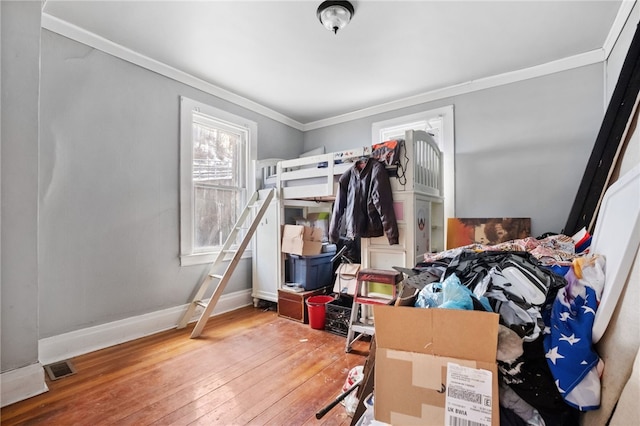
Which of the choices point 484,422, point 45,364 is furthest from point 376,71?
point 45,364

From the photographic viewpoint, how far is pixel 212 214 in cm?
314

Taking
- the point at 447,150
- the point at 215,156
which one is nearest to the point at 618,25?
the point at 447,150

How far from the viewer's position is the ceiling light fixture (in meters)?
1.88

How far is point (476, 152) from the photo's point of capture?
2967mm

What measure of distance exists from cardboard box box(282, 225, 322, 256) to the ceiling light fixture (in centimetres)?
176

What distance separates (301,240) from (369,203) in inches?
33.8

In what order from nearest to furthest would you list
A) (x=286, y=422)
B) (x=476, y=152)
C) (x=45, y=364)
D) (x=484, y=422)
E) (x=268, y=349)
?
1. (x=484, y=422)
2. (x=286, y=422)
3. (x=45, y=364)
4. (x=268, y=349)
5. (x=476, y=152)

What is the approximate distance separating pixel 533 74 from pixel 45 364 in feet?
15.4

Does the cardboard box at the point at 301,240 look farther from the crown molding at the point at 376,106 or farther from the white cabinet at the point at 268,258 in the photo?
the crown molding at the point at 376,106

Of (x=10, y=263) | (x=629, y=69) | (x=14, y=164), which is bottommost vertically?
(x=10, y=263)

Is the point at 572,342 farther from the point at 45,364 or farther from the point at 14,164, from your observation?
the point at 45,364

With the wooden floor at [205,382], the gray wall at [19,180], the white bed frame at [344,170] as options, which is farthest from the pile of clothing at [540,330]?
the gray wall at [19,180]

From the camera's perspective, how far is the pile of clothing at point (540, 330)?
0.92 metres

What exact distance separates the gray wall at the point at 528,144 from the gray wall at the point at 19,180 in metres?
3.44
